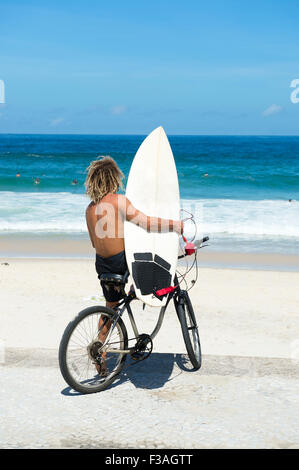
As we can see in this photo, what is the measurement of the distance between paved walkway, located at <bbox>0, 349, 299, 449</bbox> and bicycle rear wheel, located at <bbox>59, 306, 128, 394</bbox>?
0.33 feet

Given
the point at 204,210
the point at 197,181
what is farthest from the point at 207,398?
the point at 197,181

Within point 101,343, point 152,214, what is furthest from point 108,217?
point 101,343

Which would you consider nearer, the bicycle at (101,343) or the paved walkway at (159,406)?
the paved walkway at (159,406)

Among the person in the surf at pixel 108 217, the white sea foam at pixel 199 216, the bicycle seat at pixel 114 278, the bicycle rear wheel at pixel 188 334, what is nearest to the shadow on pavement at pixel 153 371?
the bicycle rear wheel at pixel 188 334

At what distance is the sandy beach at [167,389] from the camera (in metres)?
3.20

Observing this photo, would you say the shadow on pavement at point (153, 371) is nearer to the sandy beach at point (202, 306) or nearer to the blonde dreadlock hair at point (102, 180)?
the sandy beach at point (202, 306)

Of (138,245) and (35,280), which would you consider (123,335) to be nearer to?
(138,245)

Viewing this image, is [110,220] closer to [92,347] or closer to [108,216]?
[108,216]

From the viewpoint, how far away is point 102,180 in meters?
3.92

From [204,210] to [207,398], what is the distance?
711 inches

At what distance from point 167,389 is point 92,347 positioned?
593 mm

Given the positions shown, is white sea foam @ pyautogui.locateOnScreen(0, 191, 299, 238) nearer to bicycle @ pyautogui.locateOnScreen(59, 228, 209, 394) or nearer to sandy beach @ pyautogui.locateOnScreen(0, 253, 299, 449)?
sandy beach @ pyautogui.locateOnScreen(0, 253, 299, 449)

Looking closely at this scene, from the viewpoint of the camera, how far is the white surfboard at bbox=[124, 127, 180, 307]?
4.01m

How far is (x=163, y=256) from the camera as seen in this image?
4156mm
